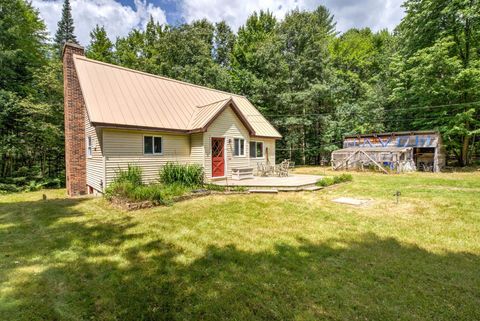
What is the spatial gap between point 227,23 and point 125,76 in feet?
76.4

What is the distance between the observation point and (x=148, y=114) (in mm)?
11305

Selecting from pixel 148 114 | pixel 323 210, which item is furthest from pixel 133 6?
pixel 323 210

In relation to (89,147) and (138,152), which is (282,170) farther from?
(89,147)

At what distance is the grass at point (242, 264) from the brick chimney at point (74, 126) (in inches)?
197

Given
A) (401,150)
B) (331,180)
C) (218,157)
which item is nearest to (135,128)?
(218,157)

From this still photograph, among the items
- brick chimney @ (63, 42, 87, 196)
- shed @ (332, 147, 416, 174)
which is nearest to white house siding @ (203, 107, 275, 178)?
brick chimney @ (63, 42, 87, 196)

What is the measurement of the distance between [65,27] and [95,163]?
32743 millimetres

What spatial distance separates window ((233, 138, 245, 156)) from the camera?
44.2 feet

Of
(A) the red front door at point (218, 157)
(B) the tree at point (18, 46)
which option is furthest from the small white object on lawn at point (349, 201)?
(B) the tree at point (18, 46)

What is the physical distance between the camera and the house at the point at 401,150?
18.4 metres

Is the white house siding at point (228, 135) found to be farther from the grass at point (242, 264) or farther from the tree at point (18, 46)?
the tree at point (18, 46)

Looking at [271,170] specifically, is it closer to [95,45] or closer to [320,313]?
[320,313]

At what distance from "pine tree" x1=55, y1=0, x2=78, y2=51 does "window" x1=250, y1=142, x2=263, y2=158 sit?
3212 centimetres

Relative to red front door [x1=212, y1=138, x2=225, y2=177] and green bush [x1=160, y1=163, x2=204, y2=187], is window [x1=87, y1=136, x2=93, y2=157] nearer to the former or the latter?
green bush [x1=160, y1=163, x2=204, y2=187]
